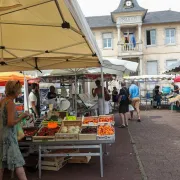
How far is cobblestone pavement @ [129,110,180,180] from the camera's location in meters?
4.77

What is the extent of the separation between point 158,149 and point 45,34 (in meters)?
3.84

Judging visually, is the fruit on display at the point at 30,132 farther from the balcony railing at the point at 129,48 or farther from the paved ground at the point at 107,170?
the balcony railing at the point at 129,48

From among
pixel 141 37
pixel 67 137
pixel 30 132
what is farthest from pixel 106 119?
pixel 141 37

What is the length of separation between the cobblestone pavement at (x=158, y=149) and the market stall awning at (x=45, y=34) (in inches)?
96.7

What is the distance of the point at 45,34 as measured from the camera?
4.89 meters

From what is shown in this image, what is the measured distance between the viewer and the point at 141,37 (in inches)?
1097

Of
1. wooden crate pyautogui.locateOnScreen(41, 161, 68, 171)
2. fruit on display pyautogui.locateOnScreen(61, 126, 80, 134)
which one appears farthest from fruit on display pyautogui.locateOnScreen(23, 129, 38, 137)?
wooden crate pyautogui.locateOnScreen(41, 161, 68, 171)

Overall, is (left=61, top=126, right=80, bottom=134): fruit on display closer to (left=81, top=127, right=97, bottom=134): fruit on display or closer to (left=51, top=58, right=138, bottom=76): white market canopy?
(left=81, top=127, right=97, bottom=134): fruit on display

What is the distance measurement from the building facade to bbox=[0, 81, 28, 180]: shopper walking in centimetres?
2430

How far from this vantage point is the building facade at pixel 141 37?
2738 cm

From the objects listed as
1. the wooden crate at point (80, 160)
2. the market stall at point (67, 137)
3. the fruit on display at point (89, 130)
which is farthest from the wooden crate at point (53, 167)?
the fruit on display at point (89, 130)

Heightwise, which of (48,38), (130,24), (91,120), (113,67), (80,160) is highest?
(130,24)

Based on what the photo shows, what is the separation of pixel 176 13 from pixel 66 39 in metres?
27.1

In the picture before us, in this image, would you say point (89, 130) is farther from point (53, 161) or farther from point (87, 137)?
point (53, 161)
